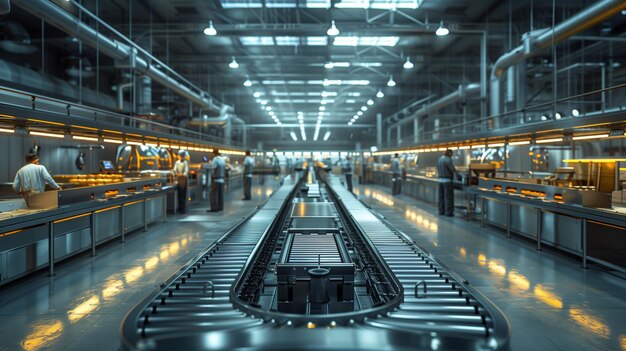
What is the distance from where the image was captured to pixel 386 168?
25.2 meters

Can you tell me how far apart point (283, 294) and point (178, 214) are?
8.74 meters

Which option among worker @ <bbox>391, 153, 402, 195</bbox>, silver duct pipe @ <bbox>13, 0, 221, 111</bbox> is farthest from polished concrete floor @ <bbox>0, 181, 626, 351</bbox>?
worker @ <bbox>391, 153, 402, 195</bbox>

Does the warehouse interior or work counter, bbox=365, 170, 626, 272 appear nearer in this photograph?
the warehouse interior

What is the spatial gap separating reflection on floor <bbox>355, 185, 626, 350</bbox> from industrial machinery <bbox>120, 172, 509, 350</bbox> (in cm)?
88

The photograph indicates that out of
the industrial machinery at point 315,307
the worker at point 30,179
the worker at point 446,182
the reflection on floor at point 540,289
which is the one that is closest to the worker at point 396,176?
the worker at point 446,182

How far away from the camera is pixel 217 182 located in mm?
12266

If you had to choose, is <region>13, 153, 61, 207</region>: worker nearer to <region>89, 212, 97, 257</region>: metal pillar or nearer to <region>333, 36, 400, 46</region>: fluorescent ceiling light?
<region>89, 212, 97, 257</region>: metal pillar

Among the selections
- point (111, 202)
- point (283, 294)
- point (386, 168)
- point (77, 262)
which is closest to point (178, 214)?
point (111, 202)

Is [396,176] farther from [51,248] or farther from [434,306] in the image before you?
[434,306]

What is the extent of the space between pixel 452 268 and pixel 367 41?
11.7 meters

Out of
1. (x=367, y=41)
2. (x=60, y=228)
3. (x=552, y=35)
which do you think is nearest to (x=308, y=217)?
(x=60, y=228)

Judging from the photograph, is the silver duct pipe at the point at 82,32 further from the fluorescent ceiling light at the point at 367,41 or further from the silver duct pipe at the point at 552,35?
the silver duct pipe at the point at 552,35

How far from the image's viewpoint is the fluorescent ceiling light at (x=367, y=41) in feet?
50.3

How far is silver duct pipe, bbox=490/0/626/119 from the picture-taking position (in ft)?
26.4
